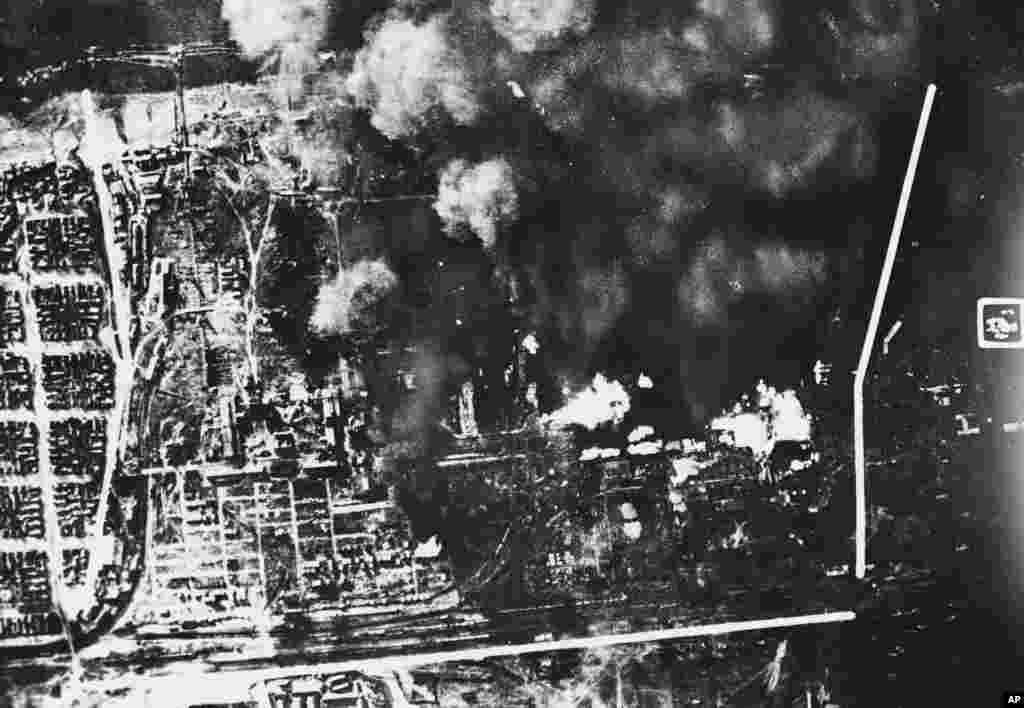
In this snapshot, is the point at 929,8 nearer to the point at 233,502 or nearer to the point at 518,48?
the point at 518,48

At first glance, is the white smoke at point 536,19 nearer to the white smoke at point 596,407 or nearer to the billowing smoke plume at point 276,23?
the billowing smoke plume at point 276,23

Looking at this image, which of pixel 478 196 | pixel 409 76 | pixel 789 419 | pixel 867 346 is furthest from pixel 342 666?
pixel 867 346

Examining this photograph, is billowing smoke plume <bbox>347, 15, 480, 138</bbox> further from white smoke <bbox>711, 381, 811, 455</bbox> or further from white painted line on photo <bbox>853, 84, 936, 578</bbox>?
white painted line on photo <bbox>853, 84, 936, 578</bbox>

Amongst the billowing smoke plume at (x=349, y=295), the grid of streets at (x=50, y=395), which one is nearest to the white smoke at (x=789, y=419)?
the billowing smoke plume at (x=349, y=295)

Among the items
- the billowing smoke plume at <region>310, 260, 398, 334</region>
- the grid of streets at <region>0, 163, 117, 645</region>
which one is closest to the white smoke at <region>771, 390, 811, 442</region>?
the billowing smoke plume at <region>310, 260, 398, 334</region>

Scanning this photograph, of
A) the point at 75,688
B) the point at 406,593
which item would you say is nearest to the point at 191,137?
the point at 406,593
